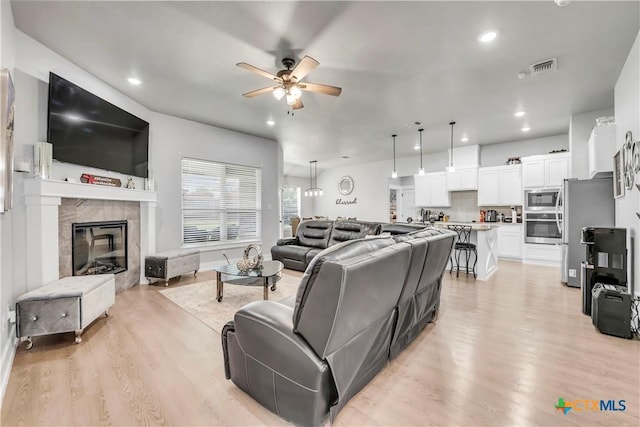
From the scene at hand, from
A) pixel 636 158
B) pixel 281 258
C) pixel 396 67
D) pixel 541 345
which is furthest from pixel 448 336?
pixel 281 258

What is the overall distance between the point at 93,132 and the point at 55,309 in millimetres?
2184

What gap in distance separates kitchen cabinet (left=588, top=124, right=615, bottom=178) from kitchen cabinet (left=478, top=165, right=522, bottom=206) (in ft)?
8.89

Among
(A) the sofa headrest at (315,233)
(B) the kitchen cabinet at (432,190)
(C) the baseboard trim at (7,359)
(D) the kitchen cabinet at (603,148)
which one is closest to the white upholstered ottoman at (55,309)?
(C) the baseboard trim at (7,359)

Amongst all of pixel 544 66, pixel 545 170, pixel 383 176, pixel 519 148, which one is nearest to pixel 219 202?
pixel 383 176

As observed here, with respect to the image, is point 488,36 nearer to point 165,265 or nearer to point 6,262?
point 6,262

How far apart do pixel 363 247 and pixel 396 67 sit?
252 cm

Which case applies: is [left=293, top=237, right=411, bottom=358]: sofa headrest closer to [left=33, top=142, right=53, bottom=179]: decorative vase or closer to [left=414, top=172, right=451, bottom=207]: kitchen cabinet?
[left=33, top=142, right=53, bottom=179]: decorative vase

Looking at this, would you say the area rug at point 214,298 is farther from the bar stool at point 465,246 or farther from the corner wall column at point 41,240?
the bar stool at point 465,246

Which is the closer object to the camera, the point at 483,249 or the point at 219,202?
the point at 483,249

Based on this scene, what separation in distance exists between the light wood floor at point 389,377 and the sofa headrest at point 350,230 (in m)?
2.21

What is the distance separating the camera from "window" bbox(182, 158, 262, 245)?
5.32 meters

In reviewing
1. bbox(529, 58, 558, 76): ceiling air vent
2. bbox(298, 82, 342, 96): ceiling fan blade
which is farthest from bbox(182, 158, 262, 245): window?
bbox(529, 58, 558, 76): ceiling air vent

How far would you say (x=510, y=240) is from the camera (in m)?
6.41

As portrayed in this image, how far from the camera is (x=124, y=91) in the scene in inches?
153
